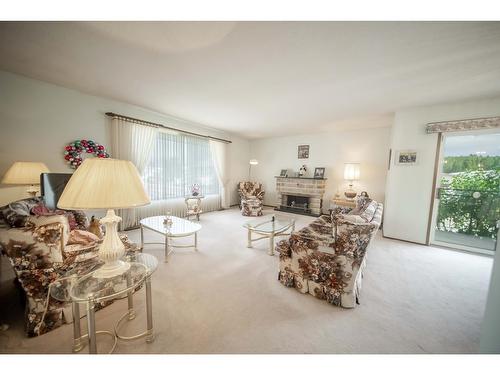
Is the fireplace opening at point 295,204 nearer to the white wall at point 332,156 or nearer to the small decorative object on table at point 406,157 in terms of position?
the white wall at point 332,156

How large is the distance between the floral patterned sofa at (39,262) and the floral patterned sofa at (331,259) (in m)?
1.79

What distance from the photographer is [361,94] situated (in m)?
2.70

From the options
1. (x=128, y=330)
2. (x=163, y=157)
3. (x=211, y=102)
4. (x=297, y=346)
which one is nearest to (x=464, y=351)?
(x=297, y=346)

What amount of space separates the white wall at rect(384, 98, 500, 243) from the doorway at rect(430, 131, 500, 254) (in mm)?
161

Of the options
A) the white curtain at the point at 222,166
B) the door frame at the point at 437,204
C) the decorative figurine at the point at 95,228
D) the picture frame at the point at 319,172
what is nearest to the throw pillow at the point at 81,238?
the decorative figurine at the point at 95,228

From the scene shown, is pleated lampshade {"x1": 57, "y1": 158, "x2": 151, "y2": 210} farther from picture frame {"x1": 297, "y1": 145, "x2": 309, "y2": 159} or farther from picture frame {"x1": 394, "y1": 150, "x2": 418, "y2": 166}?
picture frame {"x1": 297, "y1": 145, "x2": 309, "y2": 159}

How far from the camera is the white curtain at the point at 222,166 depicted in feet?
17.4

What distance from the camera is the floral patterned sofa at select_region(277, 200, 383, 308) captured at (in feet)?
5.33

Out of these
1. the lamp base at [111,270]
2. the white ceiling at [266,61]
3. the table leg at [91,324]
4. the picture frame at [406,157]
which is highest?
the white ceiling at [266,61]

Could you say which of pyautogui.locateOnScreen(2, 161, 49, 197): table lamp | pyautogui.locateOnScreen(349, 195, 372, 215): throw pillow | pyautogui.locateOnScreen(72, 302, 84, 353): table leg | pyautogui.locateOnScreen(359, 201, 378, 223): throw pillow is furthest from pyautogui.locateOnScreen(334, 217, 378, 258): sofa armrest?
pyautogui.locateOnScreen(2, 161, 49, 197): table lamp

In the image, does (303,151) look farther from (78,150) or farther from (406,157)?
(78,150)

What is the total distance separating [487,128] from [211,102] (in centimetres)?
447

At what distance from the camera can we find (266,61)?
1.95m
